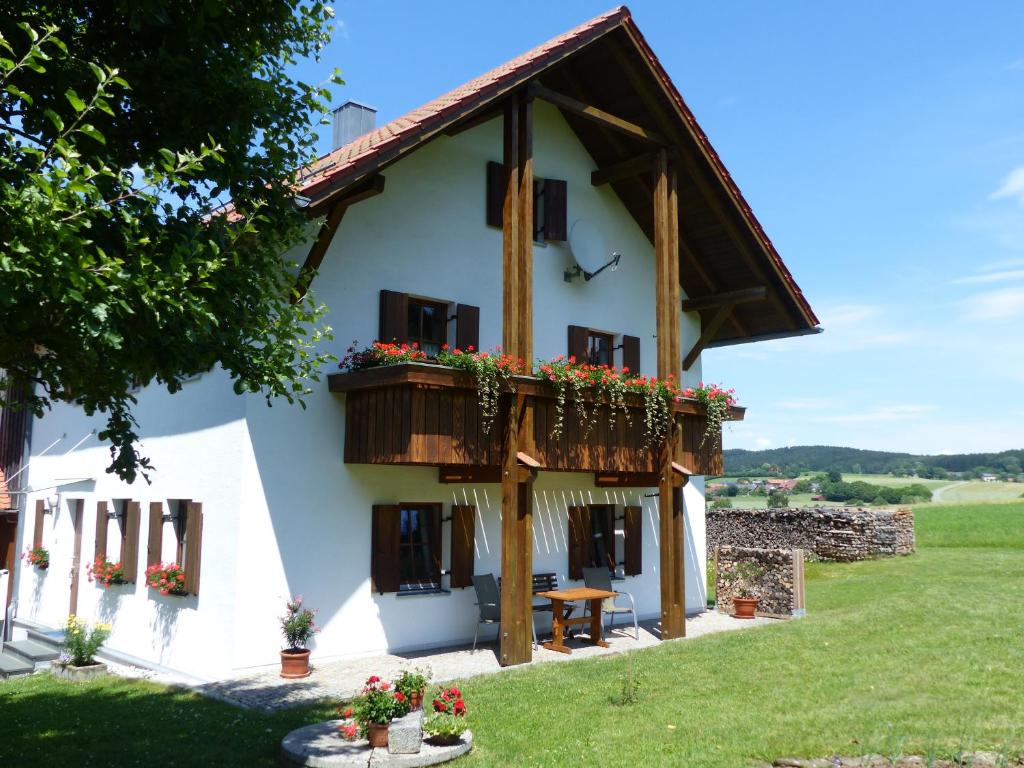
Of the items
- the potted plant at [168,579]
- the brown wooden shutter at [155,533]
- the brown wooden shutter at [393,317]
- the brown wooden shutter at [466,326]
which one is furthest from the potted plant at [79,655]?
the brown wooden shutter at [466,326]

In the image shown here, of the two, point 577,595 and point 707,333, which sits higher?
point 707,333

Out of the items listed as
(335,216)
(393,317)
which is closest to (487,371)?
(393,317)

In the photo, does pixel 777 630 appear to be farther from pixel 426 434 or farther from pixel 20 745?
pixel 20 745

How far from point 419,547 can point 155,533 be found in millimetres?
3513

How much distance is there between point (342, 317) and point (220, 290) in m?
5.55

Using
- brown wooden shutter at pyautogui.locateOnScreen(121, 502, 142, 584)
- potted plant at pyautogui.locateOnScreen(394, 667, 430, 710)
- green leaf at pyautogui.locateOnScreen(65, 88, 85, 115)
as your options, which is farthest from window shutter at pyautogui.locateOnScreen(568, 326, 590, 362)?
green leaf at pyautogui.locateOnScreen(65, 88, 85, 115)

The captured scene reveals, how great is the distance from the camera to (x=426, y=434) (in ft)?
33.7

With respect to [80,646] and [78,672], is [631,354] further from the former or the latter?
[78,672]

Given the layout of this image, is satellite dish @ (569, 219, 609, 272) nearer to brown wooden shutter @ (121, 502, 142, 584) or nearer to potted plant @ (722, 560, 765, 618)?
potted plant @ (722, 560, 765, 618)

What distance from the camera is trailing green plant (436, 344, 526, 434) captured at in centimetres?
1041

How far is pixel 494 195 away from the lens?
13297 millimetres

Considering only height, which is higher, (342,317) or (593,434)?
(342,317)

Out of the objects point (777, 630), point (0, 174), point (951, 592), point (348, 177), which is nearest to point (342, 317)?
point (348, 177)

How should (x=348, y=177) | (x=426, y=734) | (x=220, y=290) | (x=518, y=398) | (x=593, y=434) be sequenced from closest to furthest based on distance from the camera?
(x=220, y=290) < (x=426, y=734) < (x=348, y=177) < (x=518, y=398) < (x=593, y=434)
